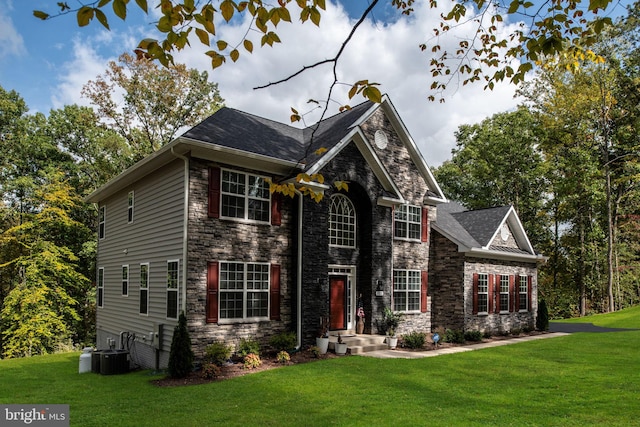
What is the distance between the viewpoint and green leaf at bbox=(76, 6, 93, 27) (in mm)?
3113

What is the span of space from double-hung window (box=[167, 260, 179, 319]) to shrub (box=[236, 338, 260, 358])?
194 cm

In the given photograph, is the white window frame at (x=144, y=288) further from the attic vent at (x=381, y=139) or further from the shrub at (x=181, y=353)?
the attic vent at (x=381, y=139)

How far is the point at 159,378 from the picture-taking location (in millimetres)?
11609

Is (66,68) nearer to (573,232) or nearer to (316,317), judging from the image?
(316,317)

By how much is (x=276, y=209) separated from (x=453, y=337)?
8.69m

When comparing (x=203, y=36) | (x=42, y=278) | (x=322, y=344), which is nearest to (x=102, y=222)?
(x=42, y=278)

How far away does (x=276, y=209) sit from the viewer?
14.0 meters

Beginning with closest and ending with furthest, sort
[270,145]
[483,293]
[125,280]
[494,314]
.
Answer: [270,145] < [125,280] < [483,293] < [494,314]

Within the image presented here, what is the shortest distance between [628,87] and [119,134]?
34.0 metres

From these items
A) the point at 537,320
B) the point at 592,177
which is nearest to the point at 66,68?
the point at 537,320

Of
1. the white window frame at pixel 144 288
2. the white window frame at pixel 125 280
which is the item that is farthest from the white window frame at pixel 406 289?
the white window frame at pixel 125 280

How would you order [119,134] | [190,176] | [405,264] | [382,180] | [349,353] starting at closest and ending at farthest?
[190,176], [349,353], [382,180], [405,264], [119,134]

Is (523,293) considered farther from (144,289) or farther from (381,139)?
(144,289)

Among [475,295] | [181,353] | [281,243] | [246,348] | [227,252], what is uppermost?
[281,243]
